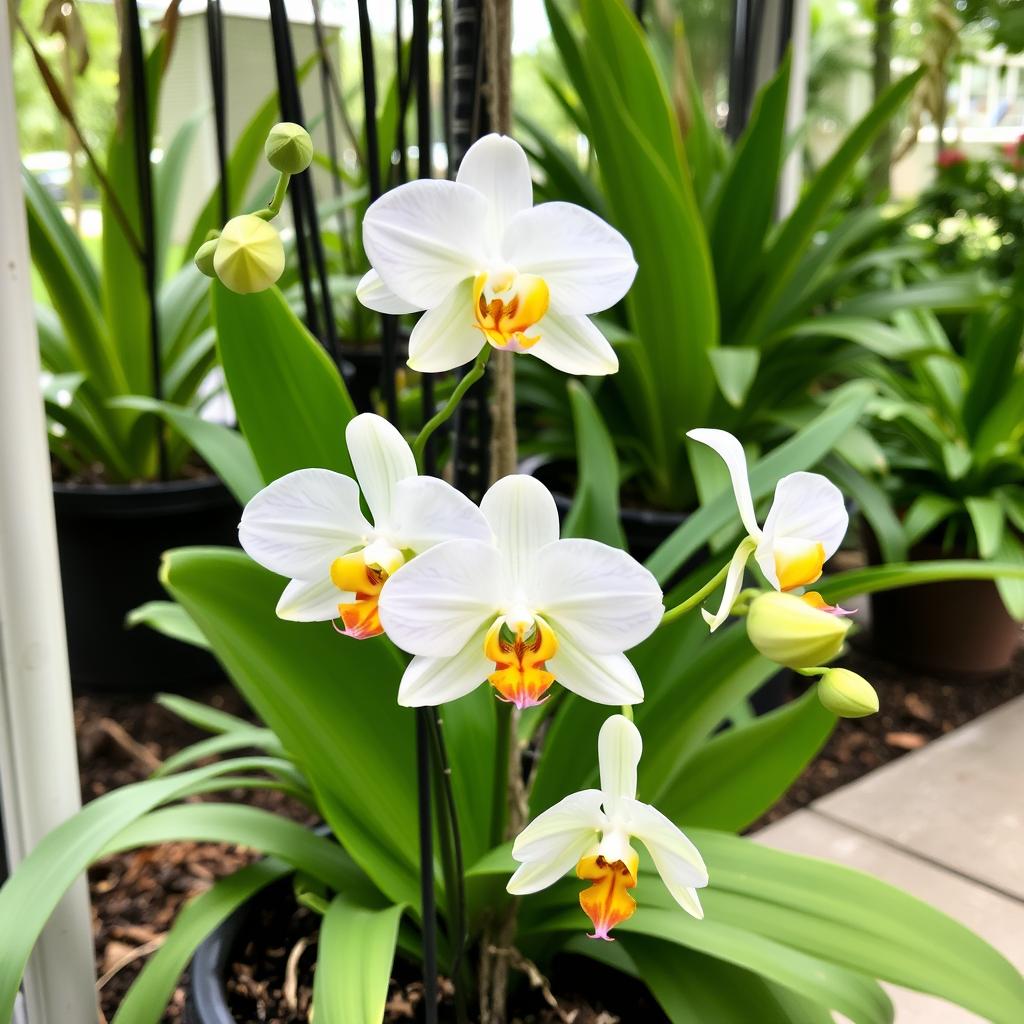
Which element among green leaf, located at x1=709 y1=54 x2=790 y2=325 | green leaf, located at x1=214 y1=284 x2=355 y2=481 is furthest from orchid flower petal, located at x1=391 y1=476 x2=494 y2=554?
green leaf, located at x1=709 y1=54 x2=790 y2=325

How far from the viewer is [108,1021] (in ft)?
3.18

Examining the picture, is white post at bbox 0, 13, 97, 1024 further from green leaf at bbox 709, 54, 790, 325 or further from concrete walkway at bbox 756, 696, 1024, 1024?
green leaf at bbox 709, 54, 790, 325

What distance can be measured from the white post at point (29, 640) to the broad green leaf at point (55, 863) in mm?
14

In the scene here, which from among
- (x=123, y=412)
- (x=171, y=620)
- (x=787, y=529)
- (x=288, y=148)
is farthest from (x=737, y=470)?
(x=123, y=412)

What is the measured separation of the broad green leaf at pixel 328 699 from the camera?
0.69 metres

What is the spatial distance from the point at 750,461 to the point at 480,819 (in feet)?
2.58

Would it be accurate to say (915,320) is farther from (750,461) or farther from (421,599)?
(421,599)

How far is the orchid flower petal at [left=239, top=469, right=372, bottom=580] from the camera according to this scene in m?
0.46

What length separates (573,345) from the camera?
482mm

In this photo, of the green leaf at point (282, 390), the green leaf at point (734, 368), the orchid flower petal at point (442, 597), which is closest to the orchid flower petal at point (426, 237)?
the orchid flower petal at point (442, 597)

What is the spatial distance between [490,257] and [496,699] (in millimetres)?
325

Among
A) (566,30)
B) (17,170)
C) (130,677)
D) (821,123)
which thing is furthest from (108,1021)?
(821,123)

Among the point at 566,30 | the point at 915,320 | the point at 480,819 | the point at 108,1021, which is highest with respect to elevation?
the point at 566,30

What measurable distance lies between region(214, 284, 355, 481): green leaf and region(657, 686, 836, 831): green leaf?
388 millimetres
